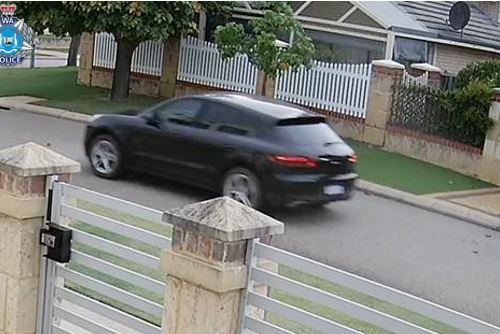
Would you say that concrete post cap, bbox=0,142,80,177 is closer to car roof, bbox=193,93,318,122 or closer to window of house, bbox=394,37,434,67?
car roof, bbox=193,93,318,122

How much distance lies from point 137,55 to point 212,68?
295cm

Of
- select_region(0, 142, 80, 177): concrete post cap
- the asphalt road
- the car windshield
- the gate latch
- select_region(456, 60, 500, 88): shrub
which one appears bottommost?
the asphalt road

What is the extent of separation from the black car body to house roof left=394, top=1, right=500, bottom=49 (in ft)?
33.4

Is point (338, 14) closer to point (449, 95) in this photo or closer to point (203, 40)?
point (203, 40)

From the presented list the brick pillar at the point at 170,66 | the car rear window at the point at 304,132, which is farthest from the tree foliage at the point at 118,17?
the car rear window at the point at 304,132

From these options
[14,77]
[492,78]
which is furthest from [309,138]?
[14,77]

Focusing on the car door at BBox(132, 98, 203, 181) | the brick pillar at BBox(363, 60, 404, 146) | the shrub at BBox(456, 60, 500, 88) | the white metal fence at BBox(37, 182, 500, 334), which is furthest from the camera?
the shrub at BBox(456, 60, 500, 88)

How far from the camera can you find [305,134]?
11.1 meters

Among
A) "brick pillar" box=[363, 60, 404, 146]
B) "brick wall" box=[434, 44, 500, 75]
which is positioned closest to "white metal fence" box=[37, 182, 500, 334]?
"brick pillar" box=[363, 60, 404, 146]

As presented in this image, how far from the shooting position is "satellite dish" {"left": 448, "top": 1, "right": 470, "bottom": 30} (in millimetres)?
22172

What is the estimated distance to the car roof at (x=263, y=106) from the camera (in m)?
11.2

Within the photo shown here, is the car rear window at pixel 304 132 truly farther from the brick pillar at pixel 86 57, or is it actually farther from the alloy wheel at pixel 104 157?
the brick pillar at pixel 86 57

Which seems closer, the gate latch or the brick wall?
the gate latch

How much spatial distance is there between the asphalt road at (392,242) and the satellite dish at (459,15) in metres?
10.2
